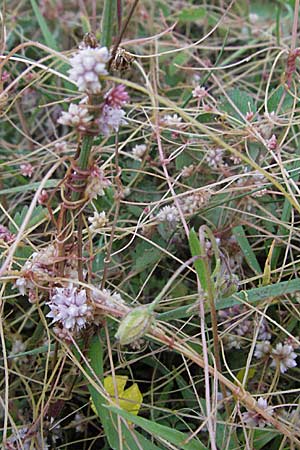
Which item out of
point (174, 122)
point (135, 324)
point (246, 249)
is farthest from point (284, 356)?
point (174, 122)

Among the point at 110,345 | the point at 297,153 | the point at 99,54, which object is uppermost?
the point at 99,54

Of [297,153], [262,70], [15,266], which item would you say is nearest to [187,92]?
[262,70]

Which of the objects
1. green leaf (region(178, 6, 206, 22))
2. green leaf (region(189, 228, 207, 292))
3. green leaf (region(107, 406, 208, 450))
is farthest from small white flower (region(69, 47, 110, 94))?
green leaf (region(178, 6, 206, 22))

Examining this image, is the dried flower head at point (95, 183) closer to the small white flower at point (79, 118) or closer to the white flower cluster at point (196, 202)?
the small white flower at point (79, 118)

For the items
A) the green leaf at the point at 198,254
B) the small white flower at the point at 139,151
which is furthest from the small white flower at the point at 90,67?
the small white flower at the point at 139,151

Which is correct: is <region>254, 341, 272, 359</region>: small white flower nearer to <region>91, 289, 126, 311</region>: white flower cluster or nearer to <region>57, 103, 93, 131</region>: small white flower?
<region>91, 289, 126, 311</region>: white flower cluster

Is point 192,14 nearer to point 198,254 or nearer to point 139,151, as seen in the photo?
point 139,151

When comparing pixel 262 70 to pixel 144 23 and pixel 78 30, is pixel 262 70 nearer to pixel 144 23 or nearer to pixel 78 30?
pixel 144 23
